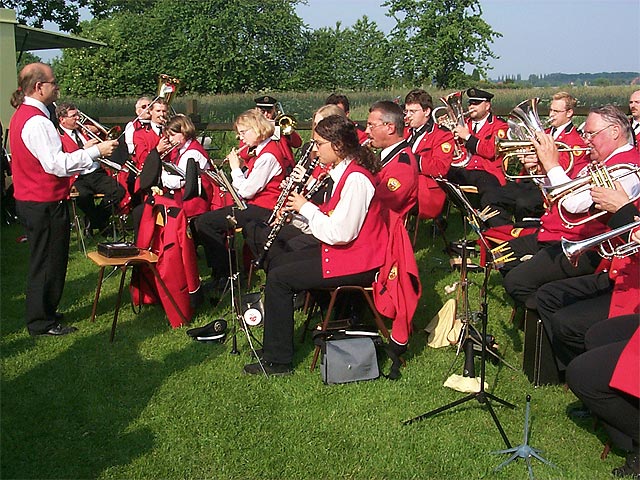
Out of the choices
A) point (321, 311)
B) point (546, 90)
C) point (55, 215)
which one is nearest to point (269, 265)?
point (321, 311)

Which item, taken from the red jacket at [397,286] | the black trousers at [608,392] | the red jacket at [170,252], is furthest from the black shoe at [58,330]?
the black trousers at [608,392]

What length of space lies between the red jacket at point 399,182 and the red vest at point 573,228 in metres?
1.03

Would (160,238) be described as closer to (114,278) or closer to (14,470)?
(114,278)

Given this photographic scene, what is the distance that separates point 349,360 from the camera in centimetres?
447

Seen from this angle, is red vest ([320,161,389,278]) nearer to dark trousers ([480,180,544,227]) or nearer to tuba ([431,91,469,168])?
dark trousers ([480,180,544,227])

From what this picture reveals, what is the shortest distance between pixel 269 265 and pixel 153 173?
1.23m

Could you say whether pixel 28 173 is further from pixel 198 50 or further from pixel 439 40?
pixel 198 50

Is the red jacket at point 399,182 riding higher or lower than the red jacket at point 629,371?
higher

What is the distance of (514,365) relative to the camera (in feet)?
15.8

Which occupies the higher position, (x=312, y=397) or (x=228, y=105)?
(x=228, y=105)

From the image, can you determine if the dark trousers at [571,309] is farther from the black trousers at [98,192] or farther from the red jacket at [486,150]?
the black trousers at [98,192]

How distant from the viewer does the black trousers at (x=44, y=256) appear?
16.9 feet

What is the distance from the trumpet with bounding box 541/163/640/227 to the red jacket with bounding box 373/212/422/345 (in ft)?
3.27

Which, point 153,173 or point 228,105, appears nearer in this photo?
point 153,173
